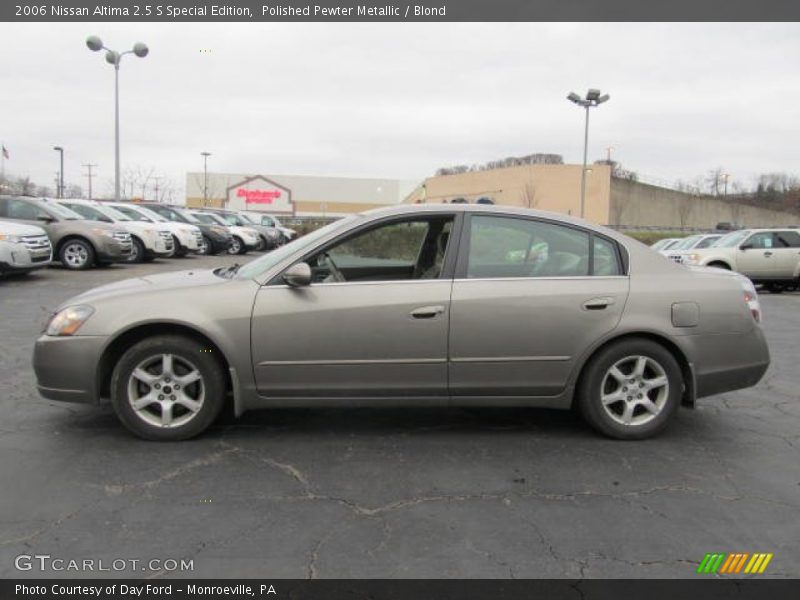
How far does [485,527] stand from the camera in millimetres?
3049

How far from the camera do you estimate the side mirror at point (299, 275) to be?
3.95m

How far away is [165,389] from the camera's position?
4.04 metres

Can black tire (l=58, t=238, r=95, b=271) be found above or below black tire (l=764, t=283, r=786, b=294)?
above

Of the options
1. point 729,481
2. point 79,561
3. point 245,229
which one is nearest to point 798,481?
point 729,481

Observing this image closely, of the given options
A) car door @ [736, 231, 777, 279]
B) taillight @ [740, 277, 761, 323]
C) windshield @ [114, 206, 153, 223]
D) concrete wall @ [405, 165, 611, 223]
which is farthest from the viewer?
concrete wall @ [405, 165, 611, 223]

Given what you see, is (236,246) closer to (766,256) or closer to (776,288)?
(766,256)

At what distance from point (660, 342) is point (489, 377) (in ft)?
3.86

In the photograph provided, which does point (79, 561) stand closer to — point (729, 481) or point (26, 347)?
point (729, 481)

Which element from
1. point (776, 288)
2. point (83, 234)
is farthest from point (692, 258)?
point (83, 234)

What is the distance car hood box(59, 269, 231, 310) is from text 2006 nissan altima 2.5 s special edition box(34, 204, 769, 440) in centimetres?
3

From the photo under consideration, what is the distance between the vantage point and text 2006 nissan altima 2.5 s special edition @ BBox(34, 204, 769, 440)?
3.98 metres

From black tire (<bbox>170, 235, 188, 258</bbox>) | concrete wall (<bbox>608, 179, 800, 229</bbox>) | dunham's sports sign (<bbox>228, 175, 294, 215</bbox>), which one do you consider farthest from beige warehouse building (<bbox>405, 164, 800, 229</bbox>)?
black tire (<bbox>170, 235, 188, 258</bbox>)
